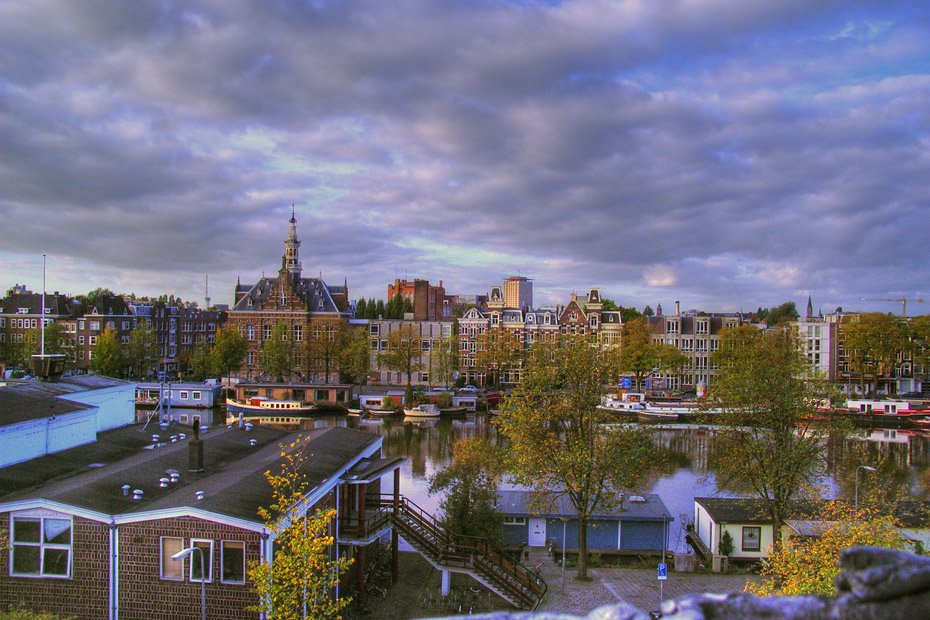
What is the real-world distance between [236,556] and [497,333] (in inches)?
2727

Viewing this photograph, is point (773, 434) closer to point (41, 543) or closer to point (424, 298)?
point (41, 543)

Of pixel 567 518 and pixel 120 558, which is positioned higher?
pixel 120 558

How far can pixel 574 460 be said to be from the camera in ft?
79.9

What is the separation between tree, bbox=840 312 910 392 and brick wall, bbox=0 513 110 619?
88872 mm

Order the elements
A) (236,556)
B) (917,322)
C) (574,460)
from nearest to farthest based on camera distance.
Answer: (236,556), (574,460), (917,322)

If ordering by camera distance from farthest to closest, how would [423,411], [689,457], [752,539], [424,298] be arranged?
[424,298], [423,411], [689,457], [752,539]

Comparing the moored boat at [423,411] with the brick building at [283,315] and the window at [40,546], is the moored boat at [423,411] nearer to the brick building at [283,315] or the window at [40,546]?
the brick building at [283,315]

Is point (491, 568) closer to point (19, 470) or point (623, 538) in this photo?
point (623, 538)

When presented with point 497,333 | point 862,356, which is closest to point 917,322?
point 862,356

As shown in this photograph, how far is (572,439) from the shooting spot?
26031 mm

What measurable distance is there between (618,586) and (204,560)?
1472 cm

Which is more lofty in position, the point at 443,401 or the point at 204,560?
the point at 204,560

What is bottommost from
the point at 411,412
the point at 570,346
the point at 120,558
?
the point at 411,412

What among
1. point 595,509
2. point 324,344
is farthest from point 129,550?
point 324,344
